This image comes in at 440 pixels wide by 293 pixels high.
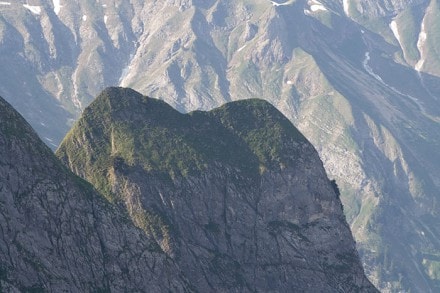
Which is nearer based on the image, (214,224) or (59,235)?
(59,235)

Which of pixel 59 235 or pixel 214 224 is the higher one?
pixel 214 224

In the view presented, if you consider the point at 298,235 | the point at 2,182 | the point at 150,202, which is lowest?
the point at 2,182

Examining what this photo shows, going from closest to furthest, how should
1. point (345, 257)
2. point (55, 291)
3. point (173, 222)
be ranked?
point (55, 291), point (173, 222), point (345, 257)

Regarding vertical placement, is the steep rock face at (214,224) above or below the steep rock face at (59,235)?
above

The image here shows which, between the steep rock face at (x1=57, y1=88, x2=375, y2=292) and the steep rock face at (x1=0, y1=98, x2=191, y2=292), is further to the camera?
the steep rock face at (x1=57, y1=88, x2=375, y2=292)

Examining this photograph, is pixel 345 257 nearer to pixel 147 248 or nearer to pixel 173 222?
pixel 173 222

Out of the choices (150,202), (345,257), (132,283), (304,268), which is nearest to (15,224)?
(132,283)

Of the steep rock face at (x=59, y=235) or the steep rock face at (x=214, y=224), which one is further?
the steep rock face at (x=214, y=224)

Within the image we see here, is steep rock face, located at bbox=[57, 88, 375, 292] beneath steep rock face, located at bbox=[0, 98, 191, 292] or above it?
above
